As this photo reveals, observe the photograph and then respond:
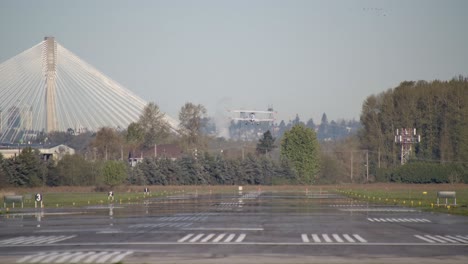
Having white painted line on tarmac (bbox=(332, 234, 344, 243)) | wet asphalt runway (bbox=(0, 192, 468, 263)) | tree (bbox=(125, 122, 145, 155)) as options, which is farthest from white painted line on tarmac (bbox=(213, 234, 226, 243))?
tree (bbox=(125, 122, 145, 155))

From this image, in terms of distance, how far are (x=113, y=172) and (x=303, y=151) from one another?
198ft

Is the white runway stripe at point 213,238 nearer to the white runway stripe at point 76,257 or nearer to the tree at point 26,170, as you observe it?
the white runway stripe at point 76,257

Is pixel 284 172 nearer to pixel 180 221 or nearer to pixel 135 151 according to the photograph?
pixel 135 151

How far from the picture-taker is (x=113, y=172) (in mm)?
119312

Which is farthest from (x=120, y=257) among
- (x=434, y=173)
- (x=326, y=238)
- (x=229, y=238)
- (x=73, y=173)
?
(x=434, y=173)

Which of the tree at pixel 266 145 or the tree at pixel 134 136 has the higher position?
the tree at pixel 134 136

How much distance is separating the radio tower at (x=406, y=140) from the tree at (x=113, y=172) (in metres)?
52.5

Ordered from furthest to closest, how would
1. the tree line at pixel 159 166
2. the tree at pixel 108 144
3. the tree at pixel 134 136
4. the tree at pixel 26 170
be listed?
the tree at pixel 134 136 → the tree at pixel 108 144 → the tree line at pixel 159 166 → the tree at pixel 26 170

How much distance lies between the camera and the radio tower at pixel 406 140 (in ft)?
486

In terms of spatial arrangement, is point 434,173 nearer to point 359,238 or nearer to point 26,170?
point 26,170

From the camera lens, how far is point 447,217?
195 ft

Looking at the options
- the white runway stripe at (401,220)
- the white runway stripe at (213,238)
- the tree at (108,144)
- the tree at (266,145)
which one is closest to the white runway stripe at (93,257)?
the white runway stripe at (213,238)

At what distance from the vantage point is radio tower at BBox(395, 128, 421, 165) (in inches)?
5837

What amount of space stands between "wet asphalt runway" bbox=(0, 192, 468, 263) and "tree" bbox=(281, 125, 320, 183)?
105 metres
